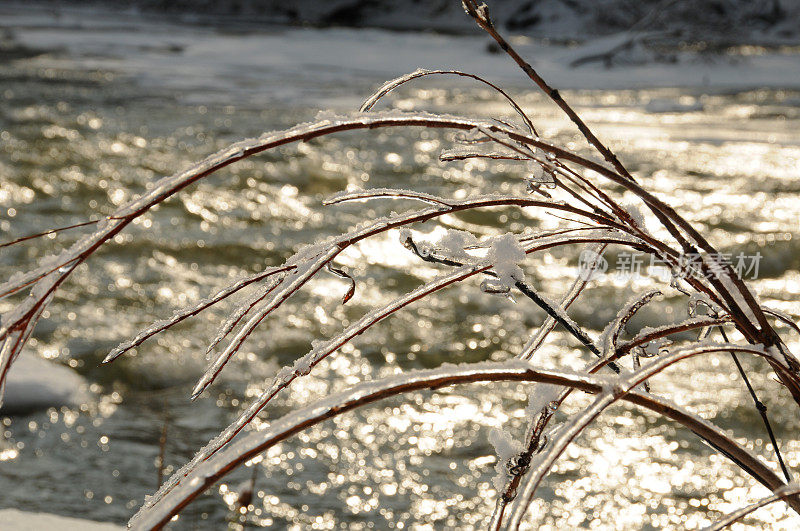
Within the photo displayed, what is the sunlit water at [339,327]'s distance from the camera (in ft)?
7.14

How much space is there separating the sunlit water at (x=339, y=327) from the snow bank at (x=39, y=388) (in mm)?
62

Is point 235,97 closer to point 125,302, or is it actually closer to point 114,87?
point 114,87

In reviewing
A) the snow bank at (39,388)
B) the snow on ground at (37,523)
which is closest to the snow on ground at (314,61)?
the snow bank at (39,388)

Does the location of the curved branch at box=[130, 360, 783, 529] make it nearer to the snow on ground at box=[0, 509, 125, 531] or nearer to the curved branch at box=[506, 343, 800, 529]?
the curved branch at box=[506, 343, 800, 529]

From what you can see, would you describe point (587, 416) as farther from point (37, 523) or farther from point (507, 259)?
point (37, 523)

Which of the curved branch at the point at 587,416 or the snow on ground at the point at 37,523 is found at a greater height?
the snow on ground at the point at 37,523

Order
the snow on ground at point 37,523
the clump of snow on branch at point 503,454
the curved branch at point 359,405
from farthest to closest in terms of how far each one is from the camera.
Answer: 1. the snow on ground at point 37,523
2. the clump of snow on branch at point 503,454
3. the curved branch at point 359,405

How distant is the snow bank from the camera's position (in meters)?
2.56

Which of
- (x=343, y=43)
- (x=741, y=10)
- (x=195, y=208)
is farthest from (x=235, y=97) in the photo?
(x=741, y=10)

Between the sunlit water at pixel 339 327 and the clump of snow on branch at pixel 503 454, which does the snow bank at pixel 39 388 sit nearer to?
the sunlit water at pixel 339 327

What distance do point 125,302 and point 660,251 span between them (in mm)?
3052

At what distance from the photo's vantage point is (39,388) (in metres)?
2.61

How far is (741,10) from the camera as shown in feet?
57.0

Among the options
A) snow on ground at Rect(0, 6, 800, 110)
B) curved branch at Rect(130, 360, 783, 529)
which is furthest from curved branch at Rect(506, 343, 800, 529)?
snow on ground at Rect(0, 6, 800, 110)
